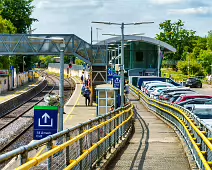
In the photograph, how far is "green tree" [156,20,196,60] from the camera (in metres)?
145

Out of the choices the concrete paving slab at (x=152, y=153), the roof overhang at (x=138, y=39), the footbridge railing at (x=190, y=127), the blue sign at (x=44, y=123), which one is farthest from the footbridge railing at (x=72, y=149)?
the roof overhang at (x=138, y=39)

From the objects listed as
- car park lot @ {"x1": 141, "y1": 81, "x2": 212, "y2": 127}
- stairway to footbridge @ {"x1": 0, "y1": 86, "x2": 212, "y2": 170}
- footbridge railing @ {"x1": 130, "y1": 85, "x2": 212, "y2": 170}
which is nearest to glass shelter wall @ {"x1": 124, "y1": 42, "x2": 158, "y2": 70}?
footbridge railing @ {"x1": 130, "y1": 85, "x2": 212, "y2": 170}

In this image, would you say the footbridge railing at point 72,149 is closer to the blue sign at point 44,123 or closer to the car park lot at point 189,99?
the blue sign at point 44,123

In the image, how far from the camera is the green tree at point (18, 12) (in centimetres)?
10231

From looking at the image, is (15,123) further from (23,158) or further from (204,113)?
(23,158)

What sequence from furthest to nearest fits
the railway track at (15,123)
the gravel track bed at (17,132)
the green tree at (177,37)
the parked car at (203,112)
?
the green tree at (177,37) < the gravel track bed at (17,132) < the railway track at (15,123) < the parked car at (203,112)

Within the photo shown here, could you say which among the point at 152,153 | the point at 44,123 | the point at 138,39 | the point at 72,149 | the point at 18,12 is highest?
the point at 18,12

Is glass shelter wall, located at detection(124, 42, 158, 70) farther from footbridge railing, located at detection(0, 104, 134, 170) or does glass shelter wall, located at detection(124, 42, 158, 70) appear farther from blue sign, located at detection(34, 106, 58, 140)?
blue sign, located at detection(34, 106, 58, 140)

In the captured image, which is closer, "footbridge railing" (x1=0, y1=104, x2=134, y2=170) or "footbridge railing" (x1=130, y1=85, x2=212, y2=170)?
"footbridge railing" (x1=0, y1=104, x2=134, y2=170)

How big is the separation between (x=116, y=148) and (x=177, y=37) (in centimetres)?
13385

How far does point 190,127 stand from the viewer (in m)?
17.2

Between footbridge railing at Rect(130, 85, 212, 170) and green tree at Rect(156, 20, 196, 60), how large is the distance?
84.5m

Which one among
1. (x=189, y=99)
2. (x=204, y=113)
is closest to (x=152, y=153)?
(x=204, y=113)

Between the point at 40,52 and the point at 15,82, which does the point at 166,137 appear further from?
the point at 15,82
